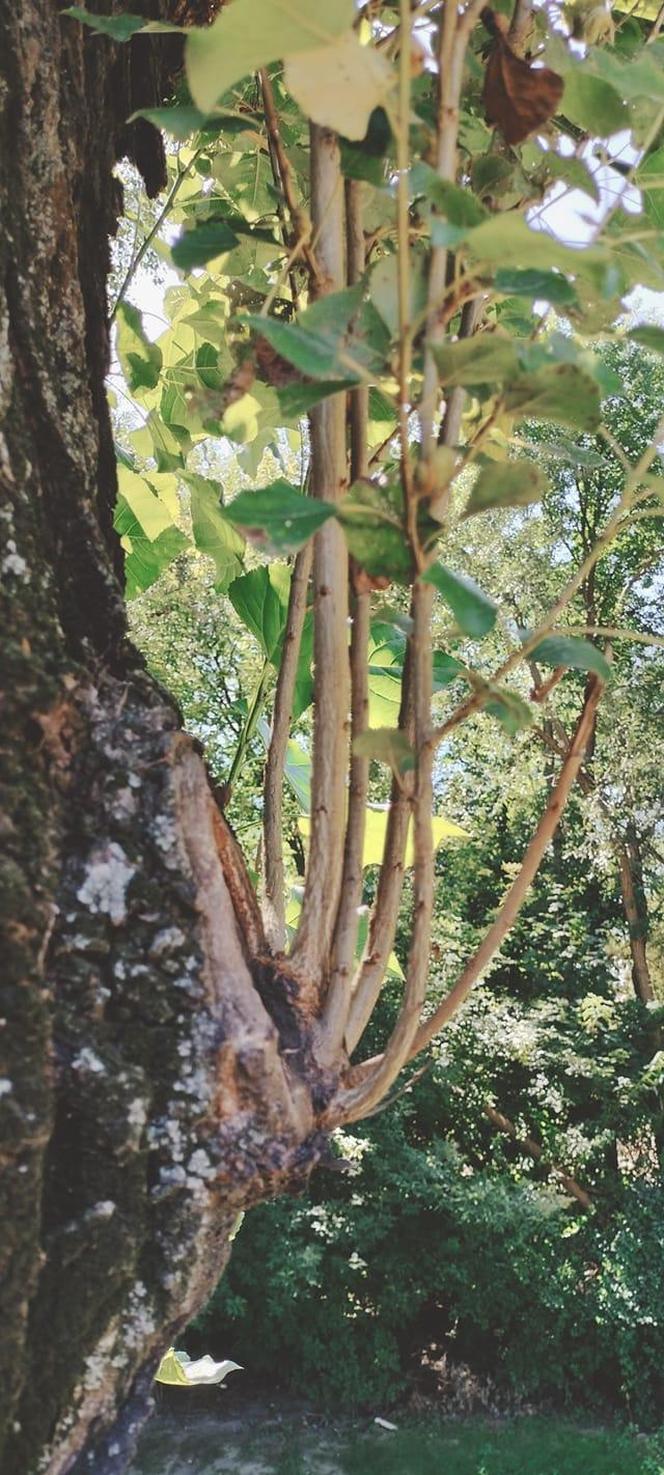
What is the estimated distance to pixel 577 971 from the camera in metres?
7.16

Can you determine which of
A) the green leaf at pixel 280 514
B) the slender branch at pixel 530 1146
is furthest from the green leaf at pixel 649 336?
the slender branch at pixel 530 1146

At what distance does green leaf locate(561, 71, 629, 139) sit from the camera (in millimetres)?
338

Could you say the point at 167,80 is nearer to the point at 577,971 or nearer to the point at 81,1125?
the point at 81,1125


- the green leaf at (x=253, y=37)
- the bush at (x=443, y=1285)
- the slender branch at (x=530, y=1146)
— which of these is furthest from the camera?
the slender branch at (x=530, y=1146)

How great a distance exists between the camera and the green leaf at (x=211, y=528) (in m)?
0.73

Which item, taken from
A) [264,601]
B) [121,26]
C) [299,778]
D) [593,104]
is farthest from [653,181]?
[299,778]

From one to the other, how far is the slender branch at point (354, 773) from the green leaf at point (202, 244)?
0.08 metres

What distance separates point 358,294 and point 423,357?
0.03 metres

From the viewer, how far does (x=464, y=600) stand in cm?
31

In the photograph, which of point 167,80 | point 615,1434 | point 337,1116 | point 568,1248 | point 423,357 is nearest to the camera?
point 423,357

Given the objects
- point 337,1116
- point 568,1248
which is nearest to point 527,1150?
point 568,1248

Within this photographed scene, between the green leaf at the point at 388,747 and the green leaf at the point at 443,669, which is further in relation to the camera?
the green leaf at the point at 443,669

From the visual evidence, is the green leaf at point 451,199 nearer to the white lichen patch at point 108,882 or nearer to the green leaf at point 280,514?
the green leaf at point 280,514

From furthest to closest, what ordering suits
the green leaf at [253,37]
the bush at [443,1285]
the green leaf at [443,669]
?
1. the bush at [443,1285]
2. the green leaf at [443,669]
3. the green leaf at [253,37]
